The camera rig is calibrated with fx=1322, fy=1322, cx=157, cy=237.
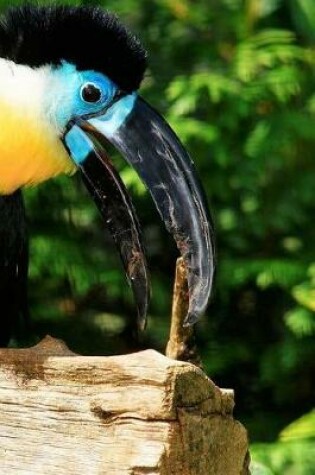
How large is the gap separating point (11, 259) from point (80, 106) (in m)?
0.44

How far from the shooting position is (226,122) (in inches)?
155

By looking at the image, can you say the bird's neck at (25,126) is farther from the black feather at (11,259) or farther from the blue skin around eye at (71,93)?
the black feather at (11,259)

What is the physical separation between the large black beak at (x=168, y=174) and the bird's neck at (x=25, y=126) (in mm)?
105

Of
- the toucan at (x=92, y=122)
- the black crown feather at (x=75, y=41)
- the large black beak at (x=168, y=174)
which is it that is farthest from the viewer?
the black crown feather at (x=75, y=41)

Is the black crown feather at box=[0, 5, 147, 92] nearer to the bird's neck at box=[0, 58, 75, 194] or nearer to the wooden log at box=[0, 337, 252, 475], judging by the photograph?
the bird's neck at box=[0, 58, 75, 194]

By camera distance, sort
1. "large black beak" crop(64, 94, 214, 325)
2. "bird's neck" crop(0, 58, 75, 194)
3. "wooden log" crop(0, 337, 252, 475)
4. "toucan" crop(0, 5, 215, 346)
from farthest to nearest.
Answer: "bird's neck" crop(0, 58, 75, 194)
"toucan" crop(0, 5, 215, 346)
"large black beak" crop(64, 94, 214, 325)
"wooden log" crop(0, 337, 252, 475)

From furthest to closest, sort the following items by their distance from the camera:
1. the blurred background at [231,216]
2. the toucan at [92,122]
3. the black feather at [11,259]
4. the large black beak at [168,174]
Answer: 1. the blurred background at [231,216]
2. the black feather at [11,259]
3. the toucan at [92,122]
4. the large black beak at [168,174]

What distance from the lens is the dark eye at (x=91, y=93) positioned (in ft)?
8.70

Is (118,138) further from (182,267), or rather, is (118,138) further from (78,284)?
(78,284)

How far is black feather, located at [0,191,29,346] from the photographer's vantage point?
294cm

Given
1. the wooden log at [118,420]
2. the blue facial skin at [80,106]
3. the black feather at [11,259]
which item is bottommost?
the wooden log at [118,420]

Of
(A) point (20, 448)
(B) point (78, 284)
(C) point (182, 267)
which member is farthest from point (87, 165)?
(B) point (78, 284)

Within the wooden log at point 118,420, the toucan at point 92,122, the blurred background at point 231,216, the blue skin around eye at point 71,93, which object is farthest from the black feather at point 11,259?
the wooden log at point 118,420

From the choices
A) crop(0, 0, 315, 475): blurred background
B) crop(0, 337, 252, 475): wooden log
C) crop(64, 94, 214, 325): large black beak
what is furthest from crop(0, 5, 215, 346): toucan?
crop(0, 0, 315, 475): blurred background
